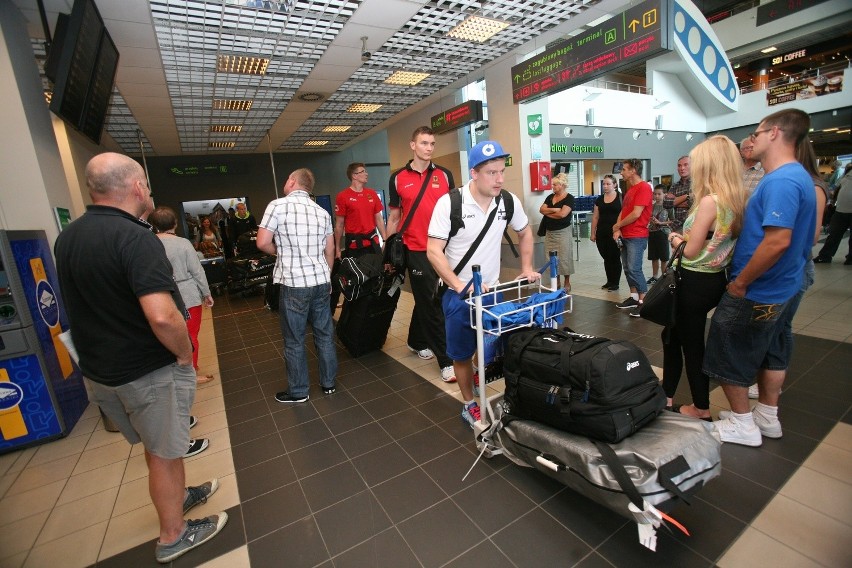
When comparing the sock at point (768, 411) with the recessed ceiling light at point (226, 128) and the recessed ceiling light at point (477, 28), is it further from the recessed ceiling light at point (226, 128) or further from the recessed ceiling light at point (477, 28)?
the recessed ceiling light at point (226, 128)

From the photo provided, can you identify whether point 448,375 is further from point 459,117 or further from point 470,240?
point 459,117

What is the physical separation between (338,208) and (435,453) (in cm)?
279

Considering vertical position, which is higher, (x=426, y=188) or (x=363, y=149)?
(x=363, y=149)

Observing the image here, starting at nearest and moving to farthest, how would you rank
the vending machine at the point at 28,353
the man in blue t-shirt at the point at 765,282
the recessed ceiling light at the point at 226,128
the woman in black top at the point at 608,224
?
the man in blue t-shirt at the point at 765,282 → the vending machine at the point at 28,353 → the woman in black top at the point at 608,224 → the recessed ceiling light at the point at 226,128

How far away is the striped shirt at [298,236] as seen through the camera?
9.08ft

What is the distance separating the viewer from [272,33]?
476cm

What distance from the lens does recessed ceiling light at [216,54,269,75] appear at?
537cm

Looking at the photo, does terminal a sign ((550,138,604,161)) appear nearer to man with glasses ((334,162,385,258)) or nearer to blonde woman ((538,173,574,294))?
blonde woman ((538,173,574,294))

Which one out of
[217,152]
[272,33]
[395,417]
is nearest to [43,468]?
[395,417]

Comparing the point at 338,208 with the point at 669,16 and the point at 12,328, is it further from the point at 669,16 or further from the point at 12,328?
the point at 669,16

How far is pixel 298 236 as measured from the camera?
2.81 metres

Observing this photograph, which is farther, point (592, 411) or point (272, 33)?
point (272, 33)

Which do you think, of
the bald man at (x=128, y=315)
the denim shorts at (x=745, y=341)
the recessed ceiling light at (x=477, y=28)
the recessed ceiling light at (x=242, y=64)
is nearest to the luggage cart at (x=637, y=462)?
the denim shorts at (x=745, y=341)

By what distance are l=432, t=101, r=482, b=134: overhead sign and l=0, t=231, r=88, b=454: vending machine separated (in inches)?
240
